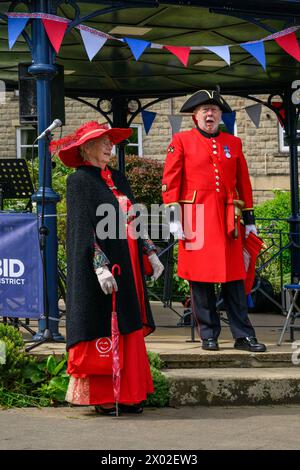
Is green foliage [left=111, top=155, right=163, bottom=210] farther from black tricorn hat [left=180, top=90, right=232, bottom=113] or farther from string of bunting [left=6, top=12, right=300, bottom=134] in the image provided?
black tricorn hat [left=180, top=90, right=232, bottom=113]

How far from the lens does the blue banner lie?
873 centimetres

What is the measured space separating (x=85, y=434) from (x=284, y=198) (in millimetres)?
16193

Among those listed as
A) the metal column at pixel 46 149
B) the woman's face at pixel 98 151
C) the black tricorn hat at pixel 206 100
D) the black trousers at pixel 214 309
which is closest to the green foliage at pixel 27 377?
the metal column at pixel 46 149

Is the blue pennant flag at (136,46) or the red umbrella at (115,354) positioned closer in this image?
the red umbrella at (115,354)

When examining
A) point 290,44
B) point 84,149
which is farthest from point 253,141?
point 84,149

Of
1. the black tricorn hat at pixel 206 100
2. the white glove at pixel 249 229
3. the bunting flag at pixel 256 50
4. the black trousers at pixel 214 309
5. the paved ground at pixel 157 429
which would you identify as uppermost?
the bunting flag at pixel 256 50

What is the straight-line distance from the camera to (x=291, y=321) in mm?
10180

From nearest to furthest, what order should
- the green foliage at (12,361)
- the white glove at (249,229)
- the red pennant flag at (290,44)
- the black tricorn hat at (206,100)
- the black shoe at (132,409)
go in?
the black shoe at (132,409)
the green foliage at (12,361)
the black tricorn hat at (206,100)
the white glove at (249,229)
the red pennant flag at (290,44)

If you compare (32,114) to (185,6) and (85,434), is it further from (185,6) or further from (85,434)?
(85,434)

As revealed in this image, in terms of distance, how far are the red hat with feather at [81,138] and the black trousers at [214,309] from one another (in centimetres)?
181

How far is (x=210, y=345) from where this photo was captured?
8.75 m

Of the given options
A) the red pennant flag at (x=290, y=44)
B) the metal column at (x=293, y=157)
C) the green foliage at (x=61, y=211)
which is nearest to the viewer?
the red pennant flag at (x=290, y=44)

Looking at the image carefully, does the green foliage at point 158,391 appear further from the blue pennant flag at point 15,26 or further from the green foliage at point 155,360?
the blue pennant flag at point 15,26

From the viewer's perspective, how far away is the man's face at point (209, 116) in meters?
8.82
